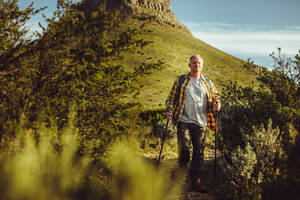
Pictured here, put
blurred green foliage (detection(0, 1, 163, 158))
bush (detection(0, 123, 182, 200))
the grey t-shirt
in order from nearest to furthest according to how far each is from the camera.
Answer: bush (detection(0, 123, 182, 200)) → blurred green foliage (detection(0, 1, 163, 158)) → the grey t-shirt

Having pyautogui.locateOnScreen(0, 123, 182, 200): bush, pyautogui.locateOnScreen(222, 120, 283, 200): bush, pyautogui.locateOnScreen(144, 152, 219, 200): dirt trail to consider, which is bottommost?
pyautogui.locateOnScreen(144, 152, 219, 200): dirt trail

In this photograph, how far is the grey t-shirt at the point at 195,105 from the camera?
12.7ft

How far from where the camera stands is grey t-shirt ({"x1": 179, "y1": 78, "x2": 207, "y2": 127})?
3861 mm

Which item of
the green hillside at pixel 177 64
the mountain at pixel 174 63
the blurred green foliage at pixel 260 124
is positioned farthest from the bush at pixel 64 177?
the green hillside at pixel 177 64

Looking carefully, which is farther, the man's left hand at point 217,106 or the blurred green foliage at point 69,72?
the man's left hand at point 217,106

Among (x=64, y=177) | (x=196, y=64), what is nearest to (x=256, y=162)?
(x=196, y=64)

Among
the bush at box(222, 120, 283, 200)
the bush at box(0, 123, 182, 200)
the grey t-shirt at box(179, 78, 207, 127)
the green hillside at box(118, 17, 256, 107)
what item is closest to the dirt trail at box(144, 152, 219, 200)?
the bush at box(222, 120, 283, 200)

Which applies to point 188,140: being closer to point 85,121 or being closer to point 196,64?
point 196,64

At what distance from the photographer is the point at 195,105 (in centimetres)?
387

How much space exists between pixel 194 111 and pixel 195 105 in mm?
106

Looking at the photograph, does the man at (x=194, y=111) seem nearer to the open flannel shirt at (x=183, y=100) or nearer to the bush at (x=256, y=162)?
the open flannel shirt at (x=183, y=100)

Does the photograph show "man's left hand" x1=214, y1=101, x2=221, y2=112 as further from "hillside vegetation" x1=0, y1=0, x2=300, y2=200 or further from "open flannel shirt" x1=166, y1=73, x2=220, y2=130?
"hillside vegetation" x1=0, y1=0, x2=300, y2=200

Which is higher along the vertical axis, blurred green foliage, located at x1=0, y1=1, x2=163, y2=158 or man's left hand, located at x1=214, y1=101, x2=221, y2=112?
blurred green foliage, located at x1=0, y1=1, x2=163, y2=158

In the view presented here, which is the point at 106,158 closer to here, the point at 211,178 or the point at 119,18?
the point at 119,18
